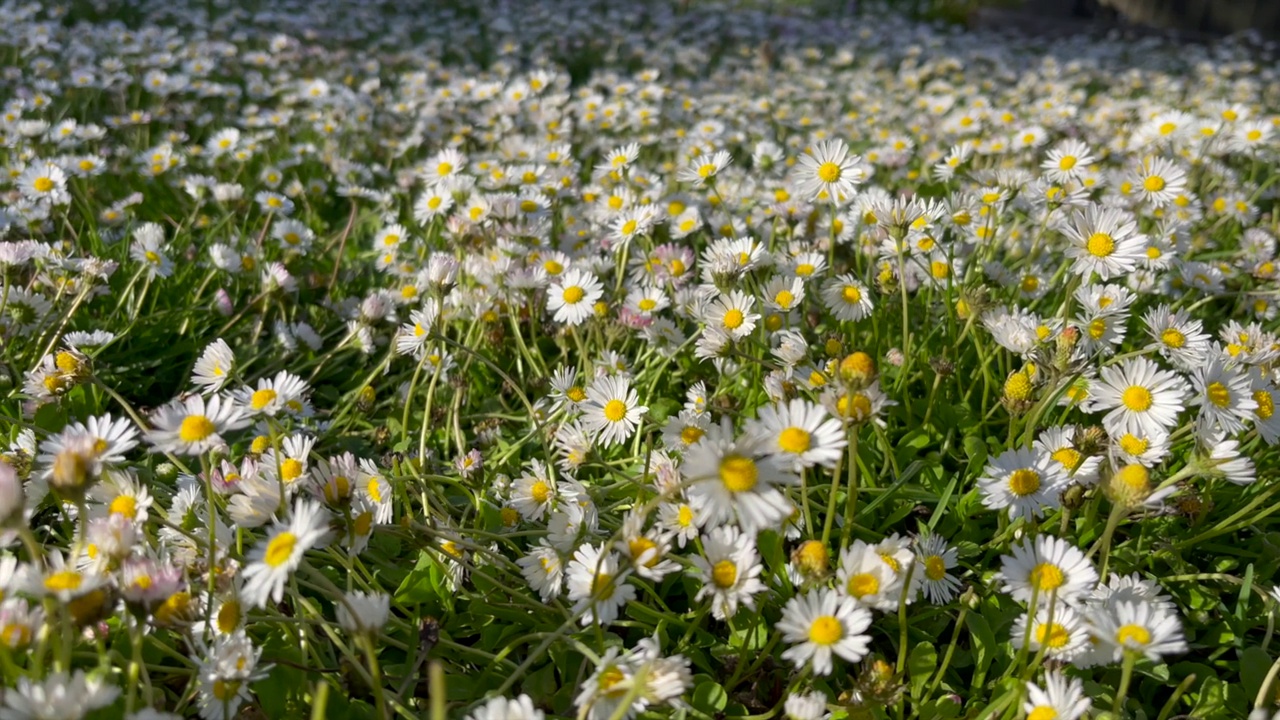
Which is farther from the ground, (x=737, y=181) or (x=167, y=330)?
(x=737, y=181)

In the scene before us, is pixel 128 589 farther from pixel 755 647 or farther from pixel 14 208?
pixel 14 208

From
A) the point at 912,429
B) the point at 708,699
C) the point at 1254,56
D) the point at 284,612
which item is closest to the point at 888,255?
the point at 912,429

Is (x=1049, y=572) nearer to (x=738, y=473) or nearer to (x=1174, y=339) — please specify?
(x=738, y=473)

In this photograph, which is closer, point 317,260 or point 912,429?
point 912,429

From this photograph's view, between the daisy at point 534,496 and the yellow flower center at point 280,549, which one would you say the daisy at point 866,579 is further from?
the yellow flower center at point 280,549

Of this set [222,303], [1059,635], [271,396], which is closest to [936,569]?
[1059,635]

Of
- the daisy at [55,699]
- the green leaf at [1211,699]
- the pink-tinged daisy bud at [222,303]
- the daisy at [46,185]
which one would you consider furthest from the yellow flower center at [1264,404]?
the daisy at [46,185]
